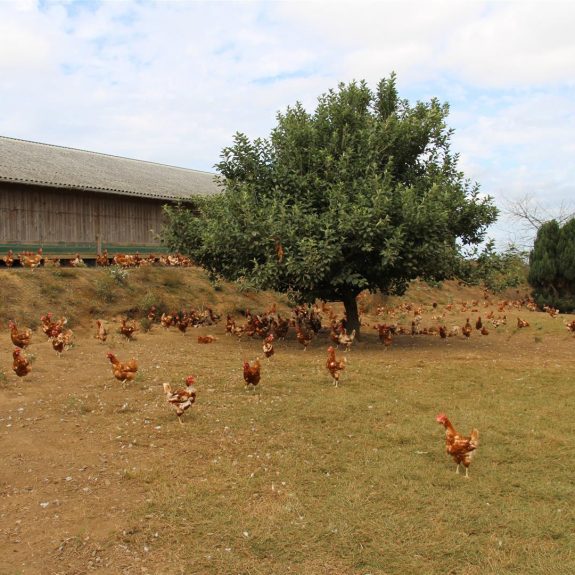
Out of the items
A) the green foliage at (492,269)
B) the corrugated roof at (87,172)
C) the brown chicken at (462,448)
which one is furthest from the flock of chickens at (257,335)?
the corrugated roof at (87,172)

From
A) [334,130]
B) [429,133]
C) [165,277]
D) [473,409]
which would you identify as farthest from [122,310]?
[473,409]

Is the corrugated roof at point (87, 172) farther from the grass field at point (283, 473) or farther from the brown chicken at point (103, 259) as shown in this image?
the grass field at point (283, 473)

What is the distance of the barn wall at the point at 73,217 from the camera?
22406mm

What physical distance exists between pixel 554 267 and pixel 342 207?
22111mm

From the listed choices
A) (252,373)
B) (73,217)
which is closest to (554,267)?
(73,217)

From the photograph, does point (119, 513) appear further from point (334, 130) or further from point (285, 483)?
point (334, 130)

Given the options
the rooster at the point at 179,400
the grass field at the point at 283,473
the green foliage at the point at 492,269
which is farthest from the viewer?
the green foliage at the point at 492,269

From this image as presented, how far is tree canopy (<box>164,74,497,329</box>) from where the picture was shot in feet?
47.3

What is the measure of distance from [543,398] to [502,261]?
6.90 meters

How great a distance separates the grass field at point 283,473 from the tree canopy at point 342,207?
317 centimetres

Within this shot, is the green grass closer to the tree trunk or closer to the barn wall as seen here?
the tree trunk

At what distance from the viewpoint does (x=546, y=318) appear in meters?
24.6

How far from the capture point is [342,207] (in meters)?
14.3

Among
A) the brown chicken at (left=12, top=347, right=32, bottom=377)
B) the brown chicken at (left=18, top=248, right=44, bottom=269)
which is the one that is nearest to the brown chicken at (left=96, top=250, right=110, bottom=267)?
the brown chicken at (left=18, top=248, right=44, bottom=269)
